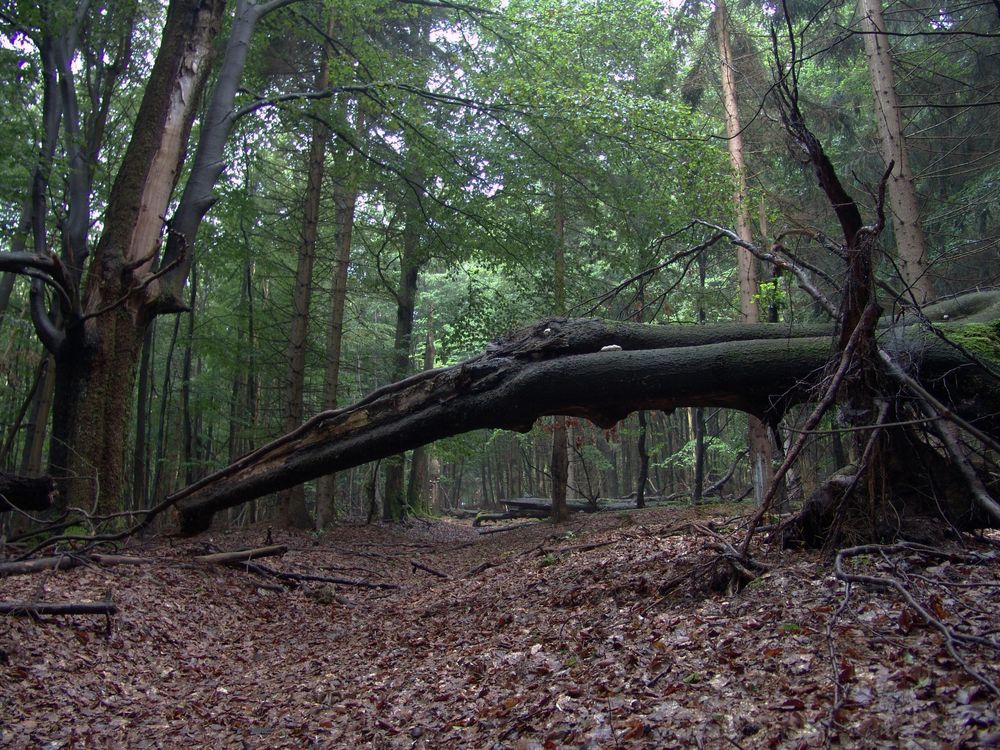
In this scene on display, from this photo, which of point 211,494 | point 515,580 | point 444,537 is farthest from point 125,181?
point 444,537

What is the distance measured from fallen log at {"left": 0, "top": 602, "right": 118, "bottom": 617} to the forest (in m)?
0.03

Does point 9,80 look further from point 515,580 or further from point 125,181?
point 515,580

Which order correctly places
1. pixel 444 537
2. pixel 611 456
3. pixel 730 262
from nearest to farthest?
pixel 444 537
pixel 730 262
pixel 611 456

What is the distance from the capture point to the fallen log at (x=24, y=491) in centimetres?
550

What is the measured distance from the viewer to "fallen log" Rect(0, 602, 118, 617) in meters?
4.86

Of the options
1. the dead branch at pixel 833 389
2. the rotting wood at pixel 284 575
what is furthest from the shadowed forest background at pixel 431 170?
the rotting wood at pixel 284 575

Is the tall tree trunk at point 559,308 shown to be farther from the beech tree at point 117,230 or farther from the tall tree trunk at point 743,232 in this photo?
the beech tree at point 117,230

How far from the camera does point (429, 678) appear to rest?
424 cm

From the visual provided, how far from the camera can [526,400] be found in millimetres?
5559

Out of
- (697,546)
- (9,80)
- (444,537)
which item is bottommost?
(444,537)

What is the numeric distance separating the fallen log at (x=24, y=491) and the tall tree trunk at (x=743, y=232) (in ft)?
31.7

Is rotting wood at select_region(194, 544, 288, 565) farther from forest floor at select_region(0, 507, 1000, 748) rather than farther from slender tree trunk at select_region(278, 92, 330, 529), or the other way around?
slender tree trunk at select_region(278, 92, 330, 529)

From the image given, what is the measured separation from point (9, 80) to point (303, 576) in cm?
809

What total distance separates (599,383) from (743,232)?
28.8 ft
